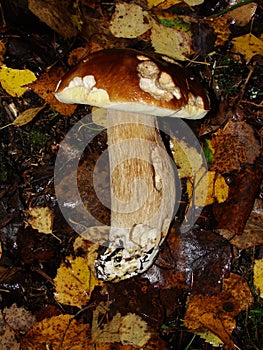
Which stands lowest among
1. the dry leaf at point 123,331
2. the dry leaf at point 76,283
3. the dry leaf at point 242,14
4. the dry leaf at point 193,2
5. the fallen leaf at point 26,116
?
the dry leaf at point 123,331

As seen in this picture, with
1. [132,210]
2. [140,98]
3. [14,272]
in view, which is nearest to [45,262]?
[14,272]

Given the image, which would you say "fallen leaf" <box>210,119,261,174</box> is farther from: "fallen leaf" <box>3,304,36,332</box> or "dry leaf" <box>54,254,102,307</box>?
"fallen leaf" <box>3,304,36,332</box>

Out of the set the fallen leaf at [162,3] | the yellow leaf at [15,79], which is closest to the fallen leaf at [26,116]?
the yellow leaf at [15,79]

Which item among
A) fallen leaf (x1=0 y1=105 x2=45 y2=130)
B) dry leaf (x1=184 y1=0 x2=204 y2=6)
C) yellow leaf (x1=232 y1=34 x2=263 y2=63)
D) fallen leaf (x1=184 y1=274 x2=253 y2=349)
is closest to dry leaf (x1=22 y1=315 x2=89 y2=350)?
fallen leaf (x1=184 y1=274 x2=253 y2=349)

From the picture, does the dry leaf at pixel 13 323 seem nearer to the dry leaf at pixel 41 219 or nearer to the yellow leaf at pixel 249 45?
the dry leaf at pixel 41 219

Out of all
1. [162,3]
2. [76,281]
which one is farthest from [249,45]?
[76,281]
